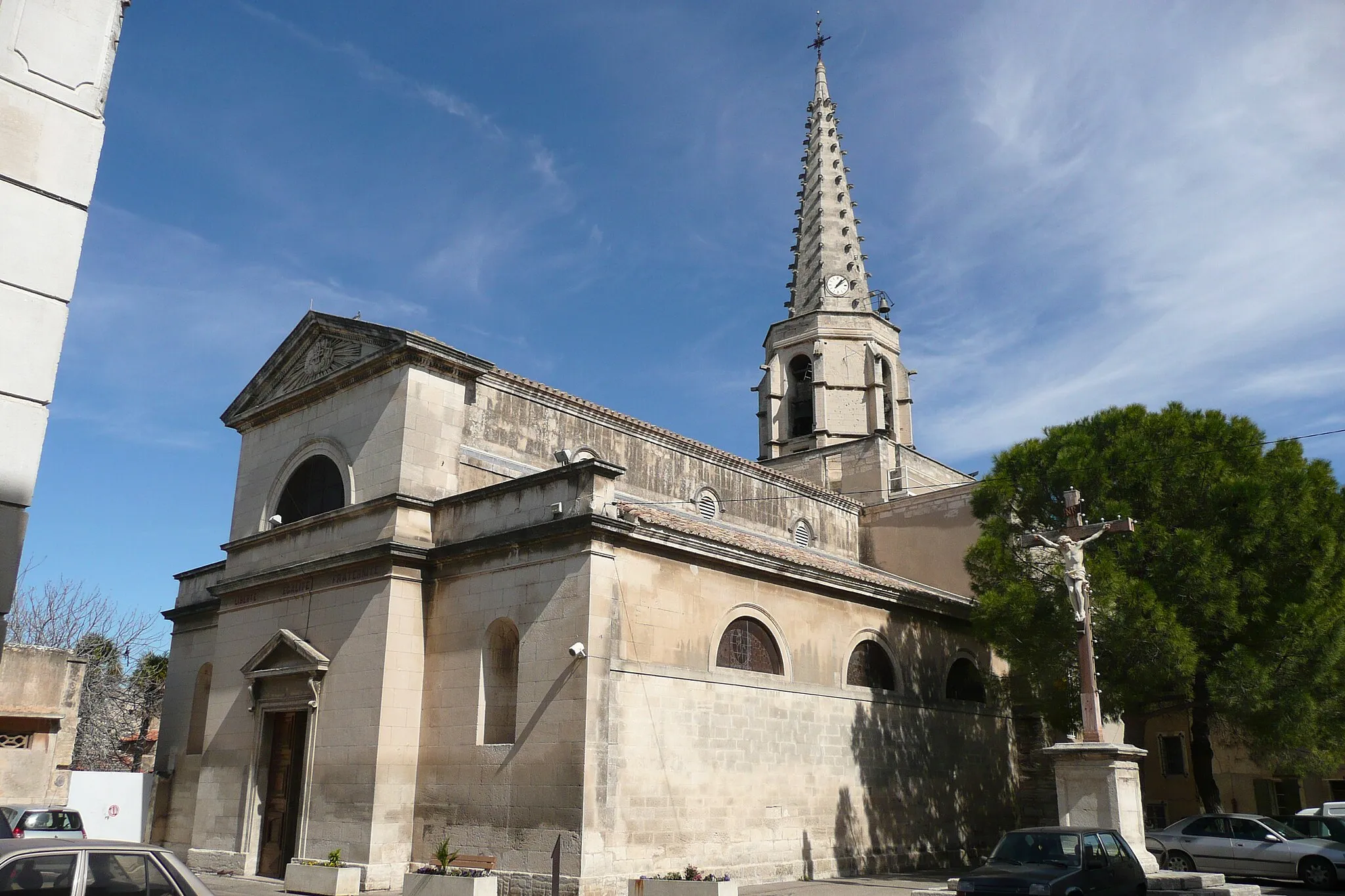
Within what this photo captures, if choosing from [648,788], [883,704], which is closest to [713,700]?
[648,788]

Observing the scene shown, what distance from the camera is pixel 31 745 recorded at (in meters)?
23.5

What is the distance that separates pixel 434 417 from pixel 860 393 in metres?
19.3

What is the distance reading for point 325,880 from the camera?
16203 mm

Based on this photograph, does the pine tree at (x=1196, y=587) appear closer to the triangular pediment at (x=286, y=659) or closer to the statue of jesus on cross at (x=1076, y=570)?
the statue of jesus on cross at (x=1076, y=570)

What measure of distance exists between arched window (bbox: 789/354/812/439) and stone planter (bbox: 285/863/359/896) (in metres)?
23.3

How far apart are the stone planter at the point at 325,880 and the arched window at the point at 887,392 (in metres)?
24.0

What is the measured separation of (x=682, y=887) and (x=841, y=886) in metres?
4.54

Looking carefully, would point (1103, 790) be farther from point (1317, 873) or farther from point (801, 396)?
point (801, 396)

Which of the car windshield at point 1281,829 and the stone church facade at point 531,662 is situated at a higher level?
the stone church facade at point 531,662

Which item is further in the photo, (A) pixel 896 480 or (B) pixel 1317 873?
(A) pixel 896 480

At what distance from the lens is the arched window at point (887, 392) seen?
35.5m

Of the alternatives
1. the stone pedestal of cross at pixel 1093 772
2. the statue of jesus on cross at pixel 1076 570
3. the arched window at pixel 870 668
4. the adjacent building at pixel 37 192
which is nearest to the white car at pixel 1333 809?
the arched window at pixel 870 668

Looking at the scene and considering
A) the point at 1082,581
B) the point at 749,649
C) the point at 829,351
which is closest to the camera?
the point at 1082,581

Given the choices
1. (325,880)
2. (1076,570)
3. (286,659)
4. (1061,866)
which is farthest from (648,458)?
(1061,866)
